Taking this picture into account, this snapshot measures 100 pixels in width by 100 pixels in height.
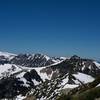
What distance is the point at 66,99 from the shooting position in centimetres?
6431

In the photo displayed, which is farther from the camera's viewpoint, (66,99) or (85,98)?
(66,99)

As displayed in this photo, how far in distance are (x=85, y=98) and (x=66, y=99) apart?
992 centimetres

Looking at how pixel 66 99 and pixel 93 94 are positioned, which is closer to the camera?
pixel 93 94

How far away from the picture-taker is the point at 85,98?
55094mm

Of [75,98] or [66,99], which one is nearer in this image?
[75,98]

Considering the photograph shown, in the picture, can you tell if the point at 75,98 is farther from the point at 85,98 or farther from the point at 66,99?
the point at 66,99

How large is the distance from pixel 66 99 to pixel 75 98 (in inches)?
306

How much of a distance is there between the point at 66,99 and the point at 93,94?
35.5 ft

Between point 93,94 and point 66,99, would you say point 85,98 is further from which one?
point 66,99

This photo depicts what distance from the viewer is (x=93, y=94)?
2163 inches

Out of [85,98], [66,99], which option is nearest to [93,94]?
[85,98]

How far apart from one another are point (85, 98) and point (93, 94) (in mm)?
1744

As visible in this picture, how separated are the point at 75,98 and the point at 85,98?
8.22 feet

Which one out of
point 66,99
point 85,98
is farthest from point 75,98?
point 66,99
